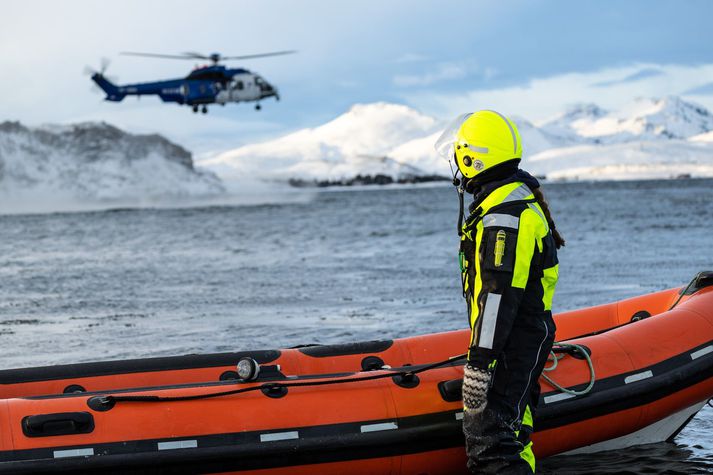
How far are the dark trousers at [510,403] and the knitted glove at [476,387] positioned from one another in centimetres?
3

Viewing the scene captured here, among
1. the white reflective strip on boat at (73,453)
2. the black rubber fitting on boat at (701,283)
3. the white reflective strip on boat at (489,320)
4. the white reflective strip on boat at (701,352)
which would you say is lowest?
the white reflective strip on boat at (73,453)

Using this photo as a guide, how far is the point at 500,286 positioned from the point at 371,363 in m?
1.69

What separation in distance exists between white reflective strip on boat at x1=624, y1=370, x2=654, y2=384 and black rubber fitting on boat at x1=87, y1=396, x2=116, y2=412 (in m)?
2.36

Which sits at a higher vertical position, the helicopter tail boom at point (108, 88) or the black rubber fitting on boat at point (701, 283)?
the helicopter tail boom at point (108, 88)

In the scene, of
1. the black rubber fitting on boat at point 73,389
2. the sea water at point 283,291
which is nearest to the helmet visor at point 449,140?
the sea water at point 283,291

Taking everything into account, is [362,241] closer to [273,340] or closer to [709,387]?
[273,340]

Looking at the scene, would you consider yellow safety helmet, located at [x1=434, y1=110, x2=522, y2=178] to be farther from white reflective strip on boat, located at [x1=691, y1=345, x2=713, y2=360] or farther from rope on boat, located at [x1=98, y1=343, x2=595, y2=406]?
white reflective strip on boat, located at [x1=691, y1=345, x2=713, y2=360]

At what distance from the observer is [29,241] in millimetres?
29297

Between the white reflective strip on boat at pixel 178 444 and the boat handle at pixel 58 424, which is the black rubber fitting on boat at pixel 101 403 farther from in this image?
the white reflective strip on boat at pixel 178 444

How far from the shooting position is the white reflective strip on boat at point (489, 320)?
3.72 meters

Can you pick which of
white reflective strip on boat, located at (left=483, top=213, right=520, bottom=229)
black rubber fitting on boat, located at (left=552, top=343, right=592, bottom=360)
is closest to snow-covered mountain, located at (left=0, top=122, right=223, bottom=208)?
black rubber fitting on boat, located at (left=552, top=343, right=592, bottom=360)

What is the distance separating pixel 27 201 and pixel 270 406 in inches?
2889

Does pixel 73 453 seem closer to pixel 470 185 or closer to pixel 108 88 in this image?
pixel 470 185

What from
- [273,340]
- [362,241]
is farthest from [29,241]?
[273,340]
